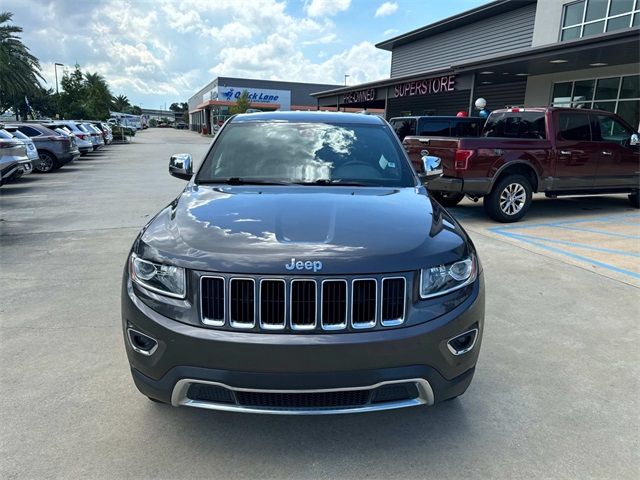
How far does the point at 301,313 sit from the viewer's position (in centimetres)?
216

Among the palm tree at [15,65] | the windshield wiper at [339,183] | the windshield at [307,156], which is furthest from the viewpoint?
the palm tree at [15,65]

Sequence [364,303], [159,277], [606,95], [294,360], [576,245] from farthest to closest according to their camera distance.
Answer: [606,95] < [576,245] < [159,277] < [364,303] < [294,360]

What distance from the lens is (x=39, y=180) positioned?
564 inches

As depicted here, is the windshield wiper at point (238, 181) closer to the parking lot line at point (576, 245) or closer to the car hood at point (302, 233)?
the car hood at point (302, 233)

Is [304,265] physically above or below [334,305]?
above

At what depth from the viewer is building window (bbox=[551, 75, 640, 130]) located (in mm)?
13852

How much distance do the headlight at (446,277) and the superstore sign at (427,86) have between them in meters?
16.5

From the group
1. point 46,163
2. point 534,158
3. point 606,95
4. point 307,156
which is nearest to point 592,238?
point 534,158

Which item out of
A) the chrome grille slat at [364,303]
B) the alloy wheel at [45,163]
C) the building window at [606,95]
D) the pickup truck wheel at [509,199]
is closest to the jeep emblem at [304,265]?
the chrome grille slat at [364,303]

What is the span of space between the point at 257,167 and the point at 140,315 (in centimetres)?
159

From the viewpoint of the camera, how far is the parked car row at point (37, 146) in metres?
11.2

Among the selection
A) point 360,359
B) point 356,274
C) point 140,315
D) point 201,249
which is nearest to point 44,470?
point 140,315

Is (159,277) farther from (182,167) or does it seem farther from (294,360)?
(182,167)

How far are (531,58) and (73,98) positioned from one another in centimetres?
5725
